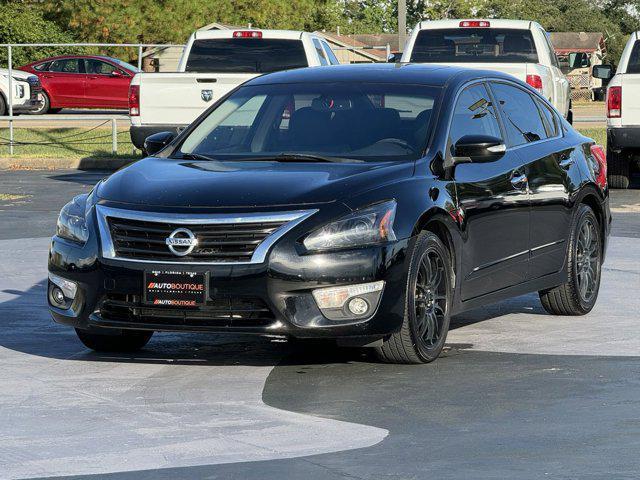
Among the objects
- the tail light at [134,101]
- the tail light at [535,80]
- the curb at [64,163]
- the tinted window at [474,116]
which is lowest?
the curb at [64,163]

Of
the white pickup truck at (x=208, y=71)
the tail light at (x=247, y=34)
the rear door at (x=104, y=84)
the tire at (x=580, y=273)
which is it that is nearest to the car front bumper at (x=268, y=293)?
the tire at (x=580, y=273)

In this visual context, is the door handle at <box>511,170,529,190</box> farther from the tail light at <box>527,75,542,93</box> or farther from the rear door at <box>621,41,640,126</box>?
the rear door at <box>621,41,640,126</box>

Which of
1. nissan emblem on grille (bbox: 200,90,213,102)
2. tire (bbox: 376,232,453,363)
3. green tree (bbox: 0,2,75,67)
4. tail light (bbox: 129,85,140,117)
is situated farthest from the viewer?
green tree (bbox: 0,2,75,67)

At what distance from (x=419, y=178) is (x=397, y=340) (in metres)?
0.90

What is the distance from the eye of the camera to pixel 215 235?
7.51 m

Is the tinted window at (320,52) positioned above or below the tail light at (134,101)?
above

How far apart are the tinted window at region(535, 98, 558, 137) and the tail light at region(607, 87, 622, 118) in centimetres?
911

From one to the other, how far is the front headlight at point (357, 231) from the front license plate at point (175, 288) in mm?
574

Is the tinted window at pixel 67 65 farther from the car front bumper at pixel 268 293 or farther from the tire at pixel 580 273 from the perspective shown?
the car front bumper at pixel 268 293

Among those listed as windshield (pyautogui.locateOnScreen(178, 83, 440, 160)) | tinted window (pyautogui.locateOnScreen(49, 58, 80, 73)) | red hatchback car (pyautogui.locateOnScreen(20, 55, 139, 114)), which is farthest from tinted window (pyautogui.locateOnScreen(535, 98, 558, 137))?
tinted window (pyautogui.locateOnScreen(49, 58, 80, 73))

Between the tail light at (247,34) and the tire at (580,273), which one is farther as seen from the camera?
the tail light at (247,34)

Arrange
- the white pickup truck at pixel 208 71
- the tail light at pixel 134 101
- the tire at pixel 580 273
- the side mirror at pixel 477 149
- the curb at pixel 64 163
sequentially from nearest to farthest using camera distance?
the side mirror at pixel 477 149
the tire at pixel 580 273
the white pickup truck at pixel 208 71
the tail light at pixel 134 101
the curb at pixel 64 163

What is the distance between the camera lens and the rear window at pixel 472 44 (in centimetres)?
1972

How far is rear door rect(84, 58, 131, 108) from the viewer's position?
40281 millimetres
